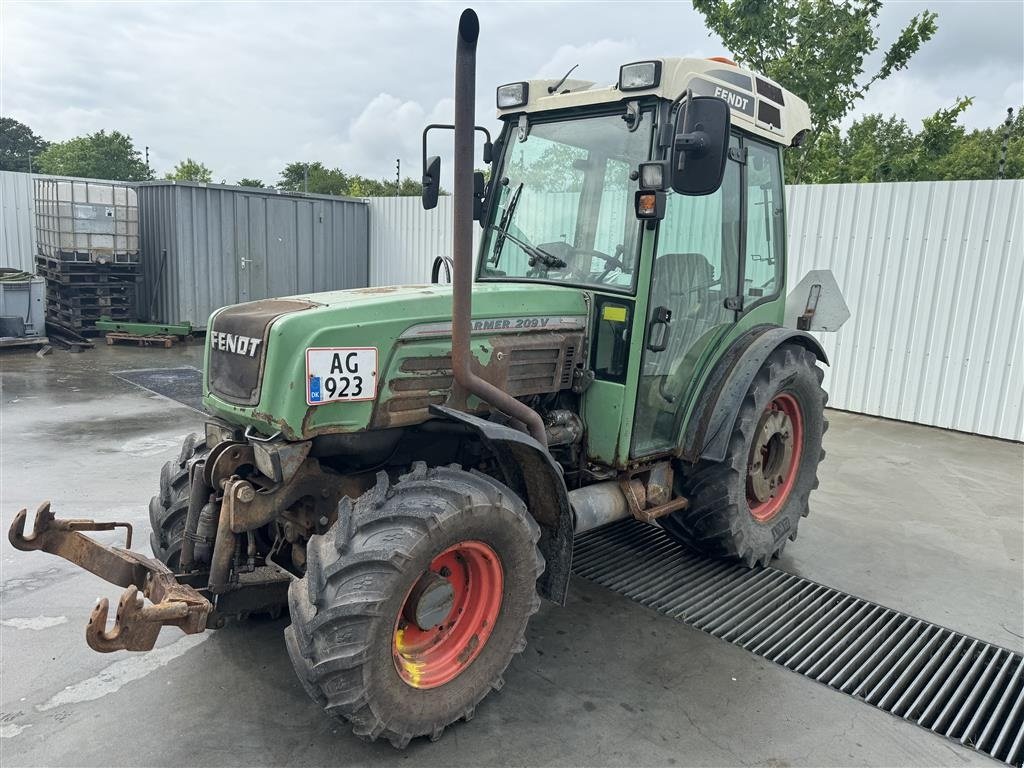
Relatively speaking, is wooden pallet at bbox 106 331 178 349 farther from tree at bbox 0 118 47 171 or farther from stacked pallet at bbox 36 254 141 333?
tree at bbox 0 118 47 171

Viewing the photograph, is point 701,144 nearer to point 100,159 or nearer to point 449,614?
point 449,614

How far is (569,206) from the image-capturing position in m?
3.62

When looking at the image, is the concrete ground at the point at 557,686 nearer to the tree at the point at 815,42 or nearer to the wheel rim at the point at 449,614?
the wheel rim at the point at 449,614

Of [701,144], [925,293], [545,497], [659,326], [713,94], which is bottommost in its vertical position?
[545,497]

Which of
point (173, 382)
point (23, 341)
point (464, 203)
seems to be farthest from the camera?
point (23, 341)

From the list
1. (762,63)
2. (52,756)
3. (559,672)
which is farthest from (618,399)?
(762,63)

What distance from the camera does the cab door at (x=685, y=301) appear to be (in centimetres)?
350

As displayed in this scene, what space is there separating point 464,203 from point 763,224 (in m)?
2.35

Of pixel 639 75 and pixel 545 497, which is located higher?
pixel 639 75

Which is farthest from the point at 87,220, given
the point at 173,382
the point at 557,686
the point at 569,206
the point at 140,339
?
the point at 557,686

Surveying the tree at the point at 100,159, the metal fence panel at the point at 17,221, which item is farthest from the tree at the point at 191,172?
the metal fence panel at the point at 17,221

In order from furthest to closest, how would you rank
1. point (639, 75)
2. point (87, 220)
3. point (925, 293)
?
1. point (87, 220)
2. point (925, 293)
3. point (639, 75)

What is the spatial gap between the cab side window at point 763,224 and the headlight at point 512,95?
1.19m

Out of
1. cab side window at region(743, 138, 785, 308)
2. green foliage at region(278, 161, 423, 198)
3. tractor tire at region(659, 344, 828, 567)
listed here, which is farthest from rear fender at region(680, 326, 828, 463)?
green foliage at region(278, 161, 423, 198)
